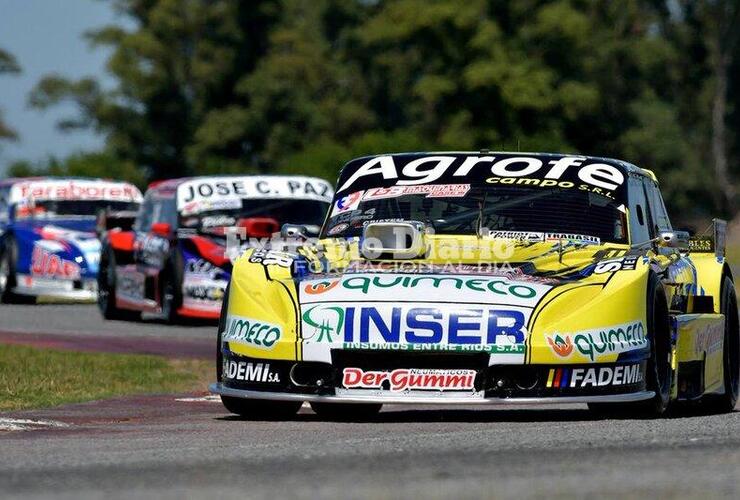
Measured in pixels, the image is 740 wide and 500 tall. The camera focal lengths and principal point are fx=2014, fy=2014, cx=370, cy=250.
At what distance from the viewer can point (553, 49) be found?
68.2 m

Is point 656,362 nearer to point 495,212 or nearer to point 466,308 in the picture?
point 466,308

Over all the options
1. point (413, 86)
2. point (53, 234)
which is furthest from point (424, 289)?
point (413, 86)

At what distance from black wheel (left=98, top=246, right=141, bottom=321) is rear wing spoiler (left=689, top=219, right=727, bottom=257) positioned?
11914 millimetres

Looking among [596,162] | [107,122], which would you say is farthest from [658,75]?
[596,162]

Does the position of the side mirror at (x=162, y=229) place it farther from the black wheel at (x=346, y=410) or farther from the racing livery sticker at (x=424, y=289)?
the racing livery sticker at (x=424, y=289)

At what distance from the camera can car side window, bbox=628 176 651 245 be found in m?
11.2

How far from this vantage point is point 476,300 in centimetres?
967

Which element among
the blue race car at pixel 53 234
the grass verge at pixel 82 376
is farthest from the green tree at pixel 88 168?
the grass verge at pixel 82 376

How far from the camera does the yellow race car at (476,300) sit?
9602 mm

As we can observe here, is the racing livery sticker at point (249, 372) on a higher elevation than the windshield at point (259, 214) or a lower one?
lower

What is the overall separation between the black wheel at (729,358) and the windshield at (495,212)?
112 cm

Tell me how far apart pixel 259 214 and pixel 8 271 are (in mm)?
7008

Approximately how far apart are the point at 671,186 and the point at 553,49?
403 inches

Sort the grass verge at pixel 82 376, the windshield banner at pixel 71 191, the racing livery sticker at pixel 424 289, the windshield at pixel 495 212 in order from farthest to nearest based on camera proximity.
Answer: the windshield banner at pixel 71 191, the grass verge at pixel 82 376, the windshield at pixel 495 212, the racing livery sticker at pixel 424 289
